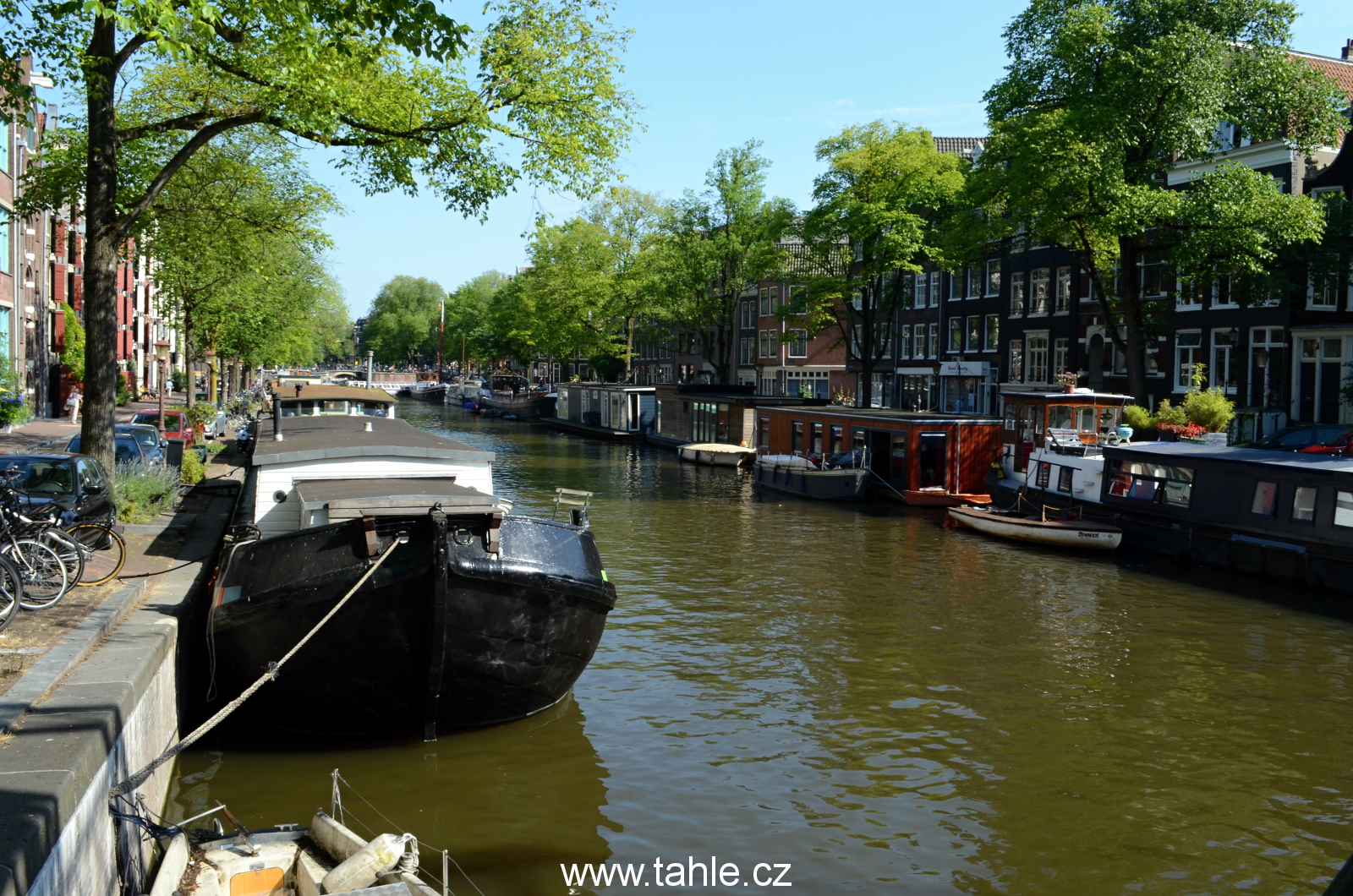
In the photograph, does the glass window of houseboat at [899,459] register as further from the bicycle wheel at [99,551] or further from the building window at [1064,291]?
the bicycle wheel at [99,551]

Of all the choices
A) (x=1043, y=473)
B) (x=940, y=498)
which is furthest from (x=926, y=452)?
(x=1043, y=473)

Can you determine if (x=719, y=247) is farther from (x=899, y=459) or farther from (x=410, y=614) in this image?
(x=410, y=614)

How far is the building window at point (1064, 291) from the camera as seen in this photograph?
49312 millimetres

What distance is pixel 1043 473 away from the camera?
102 feet

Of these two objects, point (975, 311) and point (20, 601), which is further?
point (975, 311)

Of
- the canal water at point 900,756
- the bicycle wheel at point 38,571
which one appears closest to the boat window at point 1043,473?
the canal water at point 900,756

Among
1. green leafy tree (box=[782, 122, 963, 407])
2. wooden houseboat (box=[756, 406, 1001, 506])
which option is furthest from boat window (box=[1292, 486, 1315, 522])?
green leafy tree (box=[782, 122, 963, 407])

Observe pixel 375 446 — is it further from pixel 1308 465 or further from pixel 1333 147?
pixel 1333 147

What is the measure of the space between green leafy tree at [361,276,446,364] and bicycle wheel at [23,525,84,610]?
142308 millimetres

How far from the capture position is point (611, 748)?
1181 centimetres

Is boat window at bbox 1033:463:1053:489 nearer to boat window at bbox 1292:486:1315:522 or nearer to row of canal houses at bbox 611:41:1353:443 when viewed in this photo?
row of canal houses at bbox 611:41:1353:443

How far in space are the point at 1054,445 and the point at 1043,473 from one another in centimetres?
81

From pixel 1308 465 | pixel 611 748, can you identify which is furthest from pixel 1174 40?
pixel 611 748

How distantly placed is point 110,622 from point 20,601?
33.8 inches
